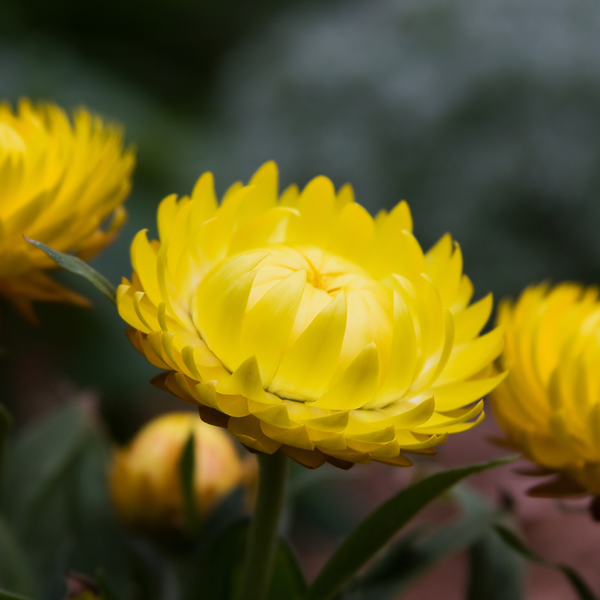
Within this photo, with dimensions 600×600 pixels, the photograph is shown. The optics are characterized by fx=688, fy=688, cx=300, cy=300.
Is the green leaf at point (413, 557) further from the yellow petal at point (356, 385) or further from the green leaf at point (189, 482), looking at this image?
the yellow petal at point (356, 385)

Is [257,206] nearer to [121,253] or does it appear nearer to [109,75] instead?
[121,253]

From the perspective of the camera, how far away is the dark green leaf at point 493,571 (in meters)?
0.63

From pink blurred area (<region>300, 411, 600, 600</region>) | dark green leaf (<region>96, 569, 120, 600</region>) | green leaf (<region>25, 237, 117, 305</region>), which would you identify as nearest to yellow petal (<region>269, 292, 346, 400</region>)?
green leaf (<region>25, 237, 117, 305</region>)

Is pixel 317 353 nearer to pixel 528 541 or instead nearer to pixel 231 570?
pixel 231 570

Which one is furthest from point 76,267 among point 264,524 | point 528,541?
point 528,541

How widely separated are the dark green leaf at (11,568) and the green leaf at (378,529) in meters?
0.25

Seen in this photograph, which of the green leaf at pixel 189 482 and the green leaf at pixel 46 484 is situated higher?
the green leaf at pixel 189 482

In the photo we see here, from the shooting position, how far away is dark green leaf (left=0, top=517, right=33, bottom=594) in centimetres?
55

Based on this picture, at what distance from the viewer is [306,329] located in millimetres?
360

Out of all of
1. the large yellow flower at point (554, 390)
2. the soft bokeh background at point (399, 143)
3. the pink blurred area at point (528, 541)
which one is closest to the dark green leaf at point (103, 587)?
the large yellow flower at point (554, 390)

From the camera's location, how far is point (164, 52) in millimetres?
2525

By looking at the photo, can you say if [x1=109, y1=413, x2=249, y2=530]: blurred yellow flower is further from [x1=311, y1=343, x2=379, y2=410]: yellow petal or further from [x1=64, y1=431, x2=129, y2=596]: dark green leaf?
[x1=311, y1=343, x2=379, y2=410]: yellow petal

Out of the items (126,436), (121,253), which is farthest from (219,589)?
(121,253)

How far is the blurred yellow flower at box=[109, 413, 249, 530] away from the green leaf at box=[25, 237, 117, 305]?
0.27 metres
